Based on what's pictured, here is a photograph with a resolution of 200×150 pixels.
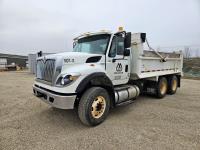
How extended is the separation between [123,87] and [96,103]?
1.40 metres

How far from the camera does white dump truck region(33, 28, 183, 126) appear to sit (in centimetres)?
347

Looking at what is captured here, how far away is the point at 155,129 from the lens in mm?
3607

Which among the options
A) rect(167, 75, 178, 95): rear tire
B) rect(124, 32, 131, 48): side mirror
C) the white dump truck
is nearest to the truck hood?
the white dump truck

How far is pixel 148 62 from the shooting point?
18.9ft

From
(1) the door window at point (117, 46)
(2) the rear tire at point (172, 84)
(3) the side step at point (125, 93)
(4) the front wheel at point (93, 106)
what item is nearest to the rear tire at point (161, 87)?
(2) the rear tire at point (172, 84)

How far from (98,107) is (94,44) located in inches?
73.0

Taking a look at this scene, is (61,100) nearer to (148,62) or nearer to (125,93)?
(125,93)

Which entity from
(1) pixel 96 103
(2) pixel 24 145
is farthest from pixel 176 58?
(2) pixel 24 145

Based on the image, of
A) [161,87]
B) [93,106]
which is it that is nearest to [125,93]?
[93,106]

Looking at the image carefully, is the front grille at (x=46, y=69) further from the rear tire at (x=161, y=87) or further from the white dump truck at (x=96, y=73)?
the rear tire at (x=161, y=87)

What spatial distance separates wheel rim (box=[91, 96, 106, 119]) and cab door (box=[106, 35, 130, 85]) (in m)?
0.80

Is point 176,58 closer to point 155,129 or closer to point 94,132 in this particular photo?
point 155,129

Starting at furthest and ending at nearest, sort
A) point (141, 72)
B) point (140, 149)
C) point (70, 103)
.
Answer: point (141, 72) < point (70, 103) < point (140, 149)

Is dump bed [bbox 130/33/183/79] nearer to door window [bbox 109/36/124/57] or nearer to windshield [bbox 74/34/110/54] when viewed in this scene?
door window [bbox 109/36/124/57]
